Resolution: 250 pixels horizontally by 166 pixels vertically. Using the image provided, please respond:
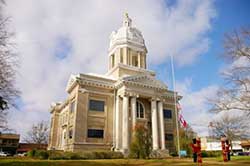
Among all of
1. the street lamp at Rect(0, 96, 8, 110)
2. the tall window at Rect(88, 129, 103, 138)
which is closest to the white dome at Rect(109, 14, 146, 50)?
the tall window at Rect(88, 129, 103, 138)

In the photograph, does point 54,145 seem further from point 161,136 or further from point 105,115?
point 161,136

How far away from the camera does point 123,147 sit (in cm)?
3309

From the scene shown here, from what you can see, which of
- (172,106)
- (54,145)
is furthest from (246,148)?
(54,145)

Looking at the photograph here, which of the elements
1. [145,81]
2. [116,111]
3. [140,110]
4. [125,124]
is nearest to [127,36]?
[145,81]

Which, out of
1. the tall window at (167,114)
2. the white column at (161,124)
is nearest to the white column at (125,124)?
the white column at (161,124)

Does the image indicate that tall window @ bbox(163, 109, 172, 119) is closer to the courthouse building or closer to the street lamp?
the courthouse building

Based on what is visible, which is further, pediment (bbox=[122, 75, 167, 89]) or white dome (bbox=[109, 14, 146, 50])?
white dome (bbox=[109, 14, 146, 50])

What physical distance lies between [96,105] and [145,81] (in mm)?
9269

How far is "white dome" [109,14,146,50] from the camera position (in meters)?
45.9

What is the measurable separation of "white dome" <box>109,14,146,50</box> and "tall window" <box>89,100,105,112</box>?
1481 cm

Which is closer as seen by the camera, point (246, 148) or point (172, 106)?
point (172, 106)

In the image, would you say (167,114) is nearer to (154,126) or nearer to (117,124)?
(154,126)

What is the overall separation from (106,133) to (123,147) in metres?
3.86

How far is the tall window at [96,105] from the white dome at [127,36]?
48.6 ft
